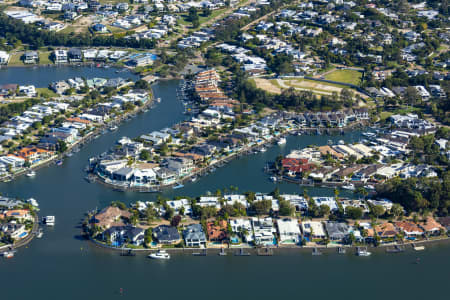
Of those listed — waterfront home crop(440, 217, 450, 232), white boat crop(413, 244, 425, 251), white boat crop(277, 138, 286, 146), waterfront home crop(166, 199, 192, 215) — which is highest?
waterfront home crop(166, 199, 192, 215)


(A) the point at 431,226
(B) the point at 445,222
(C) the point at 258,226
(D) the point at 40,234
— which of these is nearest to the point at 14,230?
(D) the point at 40,234

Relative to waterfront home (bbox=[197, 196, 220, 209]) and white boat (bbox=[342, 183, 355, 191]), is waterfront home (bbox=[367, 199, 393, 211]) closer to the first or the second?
white boat (bbox=[342, 183, 355, 191])

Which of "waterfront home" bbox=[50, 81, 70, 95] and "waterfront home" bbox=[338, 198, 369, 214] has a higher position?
"waterfront home" bbox=[338, 198, 369, 214]

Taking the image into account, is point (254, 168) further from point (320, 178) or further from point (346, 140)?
point (346, 140)

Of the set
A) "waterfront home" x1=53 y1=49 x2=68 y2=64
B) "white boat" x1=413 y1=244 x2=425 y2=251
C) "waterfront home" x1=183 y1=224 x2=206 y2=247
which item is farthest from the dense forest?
"white boat" x1=413 y1=244 x2=425 y2=251

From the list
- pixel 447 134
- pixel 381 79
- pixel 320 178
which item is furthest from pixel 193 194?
pixel 381 79

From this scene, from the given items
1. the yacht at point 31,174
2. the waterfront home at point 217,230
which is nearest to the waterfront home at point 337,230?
the waterfront home at point 217,230
